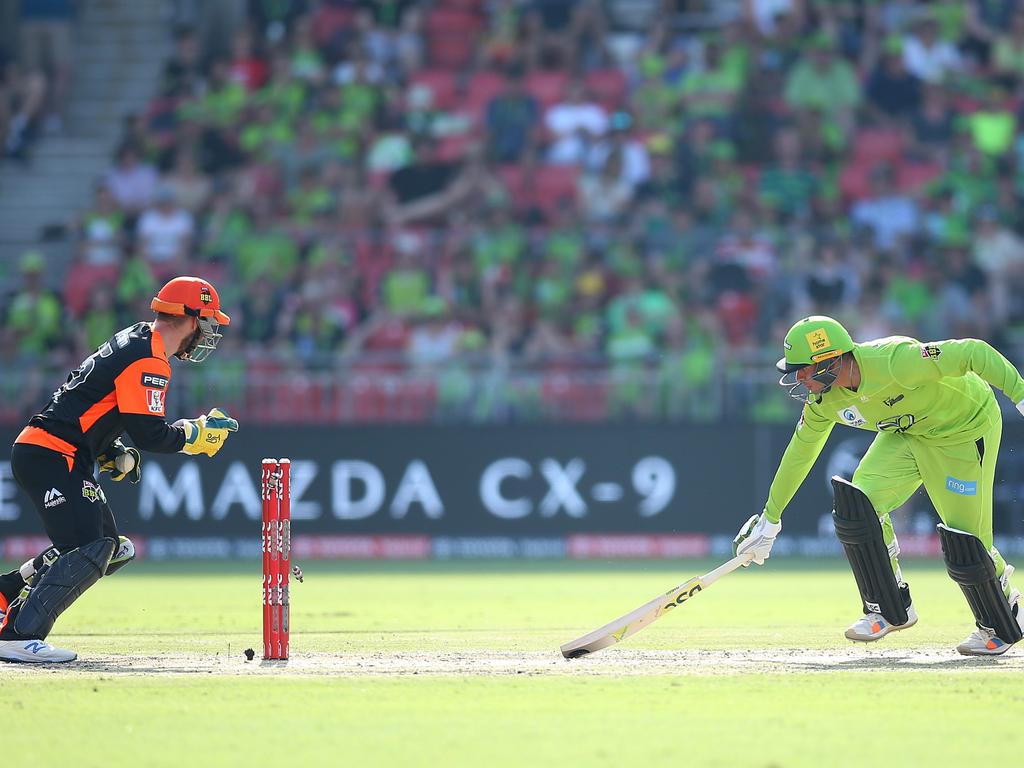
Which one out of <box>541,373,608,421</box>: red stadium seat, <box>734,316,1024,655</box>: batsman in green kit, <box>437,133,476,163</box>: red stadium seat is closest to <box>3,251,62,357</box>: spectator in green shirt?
<box>437,133,476,163</box>: red stadium seat

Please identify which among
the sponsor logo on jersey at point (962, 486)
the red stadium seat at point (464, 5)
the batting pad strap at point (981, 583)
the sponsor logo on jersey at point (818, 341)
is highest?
the red stadium seat at point (464, 5)

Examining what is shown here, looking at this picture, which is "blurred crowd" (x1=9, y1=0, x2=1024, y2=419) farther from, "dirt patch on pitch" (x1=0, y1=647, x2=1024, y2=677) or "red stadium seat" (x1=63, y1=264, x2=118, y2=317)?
"dirt patch on pitch" (x1=0, y1=647, x2=1024, y2=677)

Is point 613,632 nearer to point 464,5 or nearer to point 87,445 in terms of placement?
point 87,445

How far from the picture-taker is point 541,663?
1018cm

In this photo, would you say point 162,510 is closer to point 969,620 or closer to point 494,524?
point 494,524

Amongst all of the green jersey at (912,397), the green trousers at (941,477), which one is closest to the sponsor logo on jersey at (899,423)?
the green jersey at (912,397)

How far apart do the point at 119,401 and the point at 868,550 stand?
4957mm

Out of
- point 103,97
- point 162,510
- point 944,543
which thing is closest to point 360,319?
point 162,510

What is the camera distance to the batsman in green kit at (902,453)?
10.4m

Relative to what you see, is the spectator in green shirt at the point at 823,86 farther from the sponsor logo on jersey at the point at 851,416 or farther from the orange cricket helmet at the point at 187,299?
the orange cricket helmet at the point at 187,299

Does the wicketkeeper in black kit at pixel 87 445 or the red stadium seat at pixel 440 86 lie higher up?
the red stadium seat at pixel 440 86

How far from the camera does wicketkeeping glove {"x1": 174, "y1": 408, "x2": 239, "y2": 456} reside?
10.2 meters

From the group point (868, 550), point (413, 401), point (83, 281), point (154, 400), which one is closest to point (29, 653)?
point (154, 400)

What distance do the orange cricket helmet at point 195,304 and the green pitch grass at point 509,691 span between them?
6.81 feet
